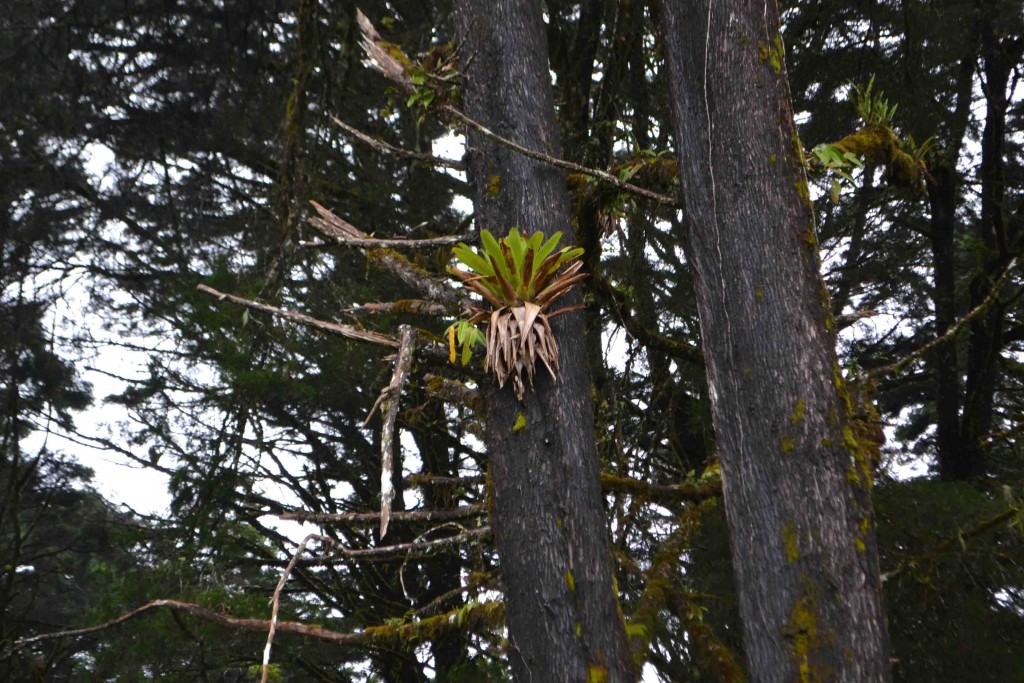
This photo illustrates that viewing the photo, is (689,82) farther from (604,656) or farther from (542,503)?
(604,656)

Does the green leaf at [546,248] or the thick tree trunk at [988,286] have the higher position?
the thick tree trunk at [988,286]

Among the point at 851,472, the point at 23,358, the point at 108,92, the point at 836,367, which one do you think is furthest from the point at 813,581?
the point at 23,358

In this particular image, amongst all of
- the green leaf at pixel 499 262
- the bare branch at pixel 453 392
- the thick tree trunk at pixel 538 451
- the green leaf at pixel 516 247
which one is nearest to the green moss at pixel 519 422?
the thick tree trunk at pixel 538 451

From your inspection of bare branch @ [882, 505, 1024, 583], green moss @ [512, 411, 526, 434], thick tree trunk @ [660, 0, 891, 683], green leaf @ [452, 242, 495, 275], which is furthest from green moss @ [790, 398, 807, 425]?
bare branch @ [882, 505, 1024, 583]

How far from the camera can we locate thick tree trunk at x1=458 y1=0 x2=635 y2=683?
2.58 m

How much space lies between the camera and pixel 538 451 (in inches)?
107

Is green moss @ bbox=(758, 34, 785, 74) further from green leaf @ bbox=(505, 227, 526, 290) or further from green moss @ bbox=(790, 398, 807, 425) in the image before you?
green moss @ bbox=(790, 398, 807, 425)

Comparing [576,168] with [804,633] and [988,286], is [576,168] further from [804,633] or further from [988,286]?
[988,286]

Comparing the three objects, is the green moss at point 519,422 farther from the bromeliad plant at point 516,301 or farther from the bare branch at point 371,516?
the bare branch at point 371,516

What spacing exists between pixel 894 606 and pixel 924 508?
56 centimetres

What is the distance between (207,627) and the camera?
6.68 meters

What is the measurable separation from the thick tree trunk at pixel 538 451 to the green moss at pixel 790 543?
61 centimetres

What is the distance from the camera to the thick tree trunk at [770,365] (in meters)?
2.15

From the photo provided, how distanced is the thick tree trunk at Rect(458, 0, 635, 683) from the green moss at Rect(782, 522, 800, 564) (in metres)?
0.61
